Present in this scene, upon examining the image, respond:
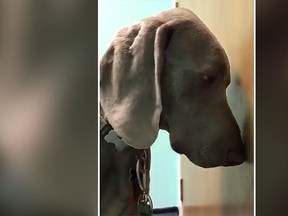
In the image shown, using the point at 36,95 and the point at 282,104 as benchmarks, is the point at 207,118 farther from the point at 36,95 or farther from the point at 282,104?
the point at 36,95

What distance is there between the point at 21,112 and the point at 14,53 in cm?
12

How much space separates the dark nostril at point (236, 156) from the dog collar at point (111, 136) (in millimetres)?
245

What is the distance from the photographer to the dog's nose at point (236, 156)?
3.87 ft

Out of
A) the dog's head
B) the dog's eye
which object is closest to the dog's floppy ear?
the dog's head

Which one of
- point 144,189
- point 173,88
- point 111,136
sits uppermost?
point 173,88

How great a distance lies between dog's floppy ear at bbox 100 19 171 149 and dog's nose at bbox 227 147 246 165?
0.64 feet

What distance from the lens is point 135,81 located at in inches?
43.9

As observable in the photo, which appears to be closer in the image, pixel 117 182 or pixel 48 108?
pixel 48 108

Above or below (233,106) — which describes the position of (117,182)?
below

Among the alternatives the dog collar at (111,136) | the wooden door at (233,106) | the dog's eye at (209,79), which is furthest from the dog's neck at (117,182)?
the dog's eye at (209,79)

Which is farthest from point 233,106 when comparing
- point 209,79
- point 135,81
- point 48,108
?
point 48,108

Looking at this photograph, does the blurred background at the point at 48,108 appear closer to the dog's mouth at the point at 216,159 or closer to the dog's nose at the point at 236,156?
the dog's mouth at the point at 216,159

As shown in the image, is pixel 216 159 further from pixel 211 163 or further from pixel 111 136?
pixel 111 136

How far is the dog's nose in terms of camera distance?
1.18 meters
